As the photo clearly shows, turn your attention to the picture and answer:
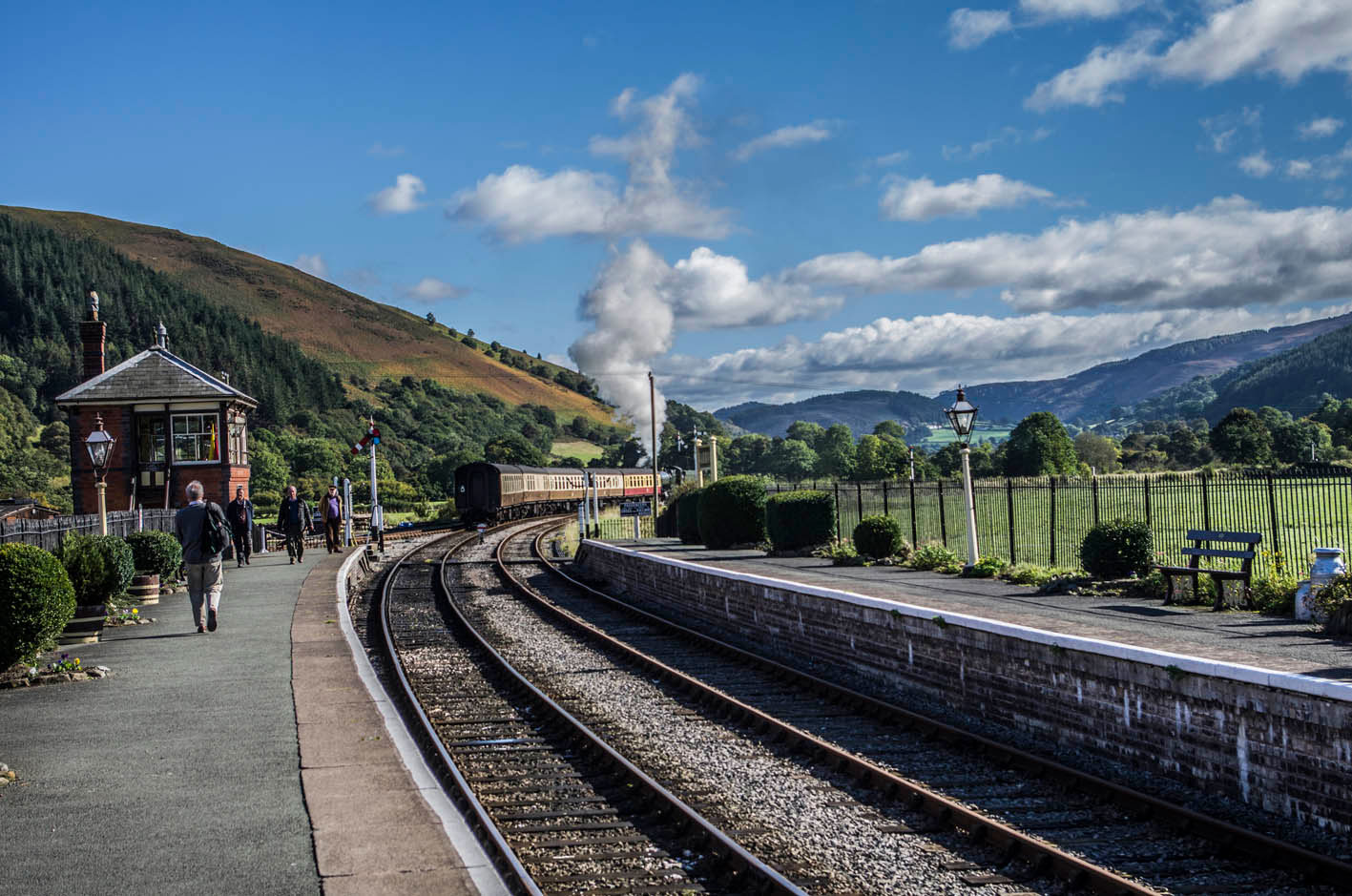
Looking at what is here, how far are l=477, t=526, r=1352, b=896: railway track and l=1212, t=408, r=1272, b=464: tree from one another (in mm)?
46863

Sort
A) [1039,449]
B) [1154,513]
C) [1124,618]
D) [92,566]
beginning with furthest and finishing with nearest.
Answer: [1039,449], [1154,513], [92,566], [1124,618]

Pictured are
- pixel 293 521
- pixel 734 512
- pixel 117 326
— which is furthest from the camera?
pixel 117 326

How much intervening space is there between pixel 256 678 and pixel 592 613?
27.9 ft

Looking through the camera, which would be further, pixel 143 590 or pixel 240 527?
pixel 240 527

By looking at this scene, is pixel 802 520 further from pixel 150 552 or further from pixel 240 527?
pixel 150 552

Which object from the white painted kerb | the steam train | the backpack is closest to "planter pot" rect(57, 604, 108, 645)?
the backpack

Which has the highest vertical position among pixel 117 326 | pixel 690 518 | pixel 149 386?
pixel 117 326

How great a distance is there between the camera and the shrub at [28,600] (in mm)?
9916

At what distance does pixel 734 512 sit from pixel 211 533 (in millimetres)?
14294

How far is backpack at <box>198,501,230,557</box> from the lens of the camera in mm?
13180

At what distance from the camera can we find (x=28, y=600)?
9984 millimetres

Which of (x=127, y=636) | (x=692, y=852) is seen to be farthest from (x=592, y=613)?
(x=692, y=852)

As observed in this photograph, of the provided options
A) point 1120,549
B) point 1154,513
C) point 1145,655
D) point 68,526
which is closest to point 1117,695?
point 1145,655

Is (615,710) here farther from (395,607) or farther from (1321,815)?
(395,607)
